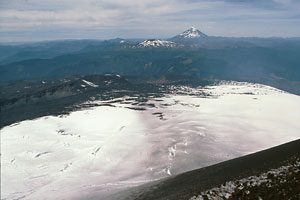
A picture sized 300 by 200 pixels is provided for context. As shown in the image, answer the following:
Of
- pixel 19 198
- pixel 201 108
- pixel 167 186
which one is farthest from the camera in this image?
pixel 201 108

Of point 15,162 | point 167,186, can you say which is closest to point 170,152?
point 167,186

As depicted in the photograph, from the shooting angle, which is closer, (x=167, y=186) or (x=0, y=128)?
(x=167, y=186)

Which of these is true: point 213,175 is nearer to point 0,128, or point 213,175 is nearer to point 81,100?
point 0,128

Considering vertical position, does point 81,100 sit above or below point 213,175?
below

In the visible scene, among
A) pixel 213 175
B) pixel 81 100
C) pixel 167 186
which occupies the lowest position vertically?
pixel 81 100

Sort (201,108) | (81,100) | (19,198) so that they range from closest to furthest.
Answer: (19,198)
(201,108)
(81,100)

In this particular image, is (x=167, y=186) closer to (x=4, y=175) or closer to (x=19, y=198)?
(x=19, y=198)
